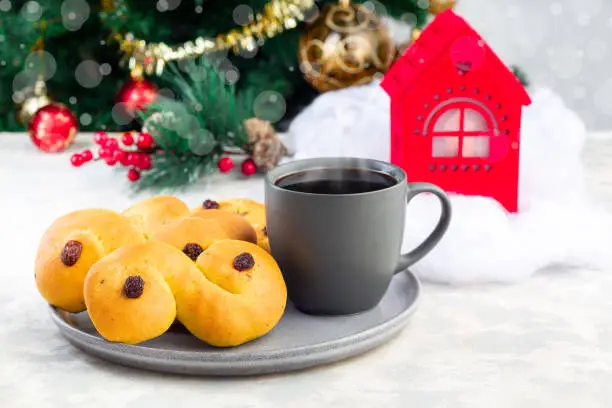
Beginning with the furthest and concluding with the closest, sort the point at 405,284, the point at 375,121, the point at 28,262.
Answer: the point at 375,121 → the point at 28,262 → the point at 405,284

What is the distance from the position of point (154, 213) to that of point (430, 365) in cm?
23

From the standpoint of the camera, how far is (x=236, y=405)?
→ 18.1 inches

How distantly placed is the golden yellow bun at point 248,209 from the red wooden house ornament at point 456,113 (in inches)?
6.8

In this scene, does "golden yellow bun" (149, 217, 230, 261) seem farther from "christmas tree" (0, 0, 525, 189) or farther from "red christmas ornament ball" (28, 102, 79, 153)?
"red christmas ornament ball" (28, 102, 79, 153)

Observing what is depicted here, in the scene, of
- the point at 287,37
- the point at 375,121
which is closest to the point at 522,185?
the point at 375,121

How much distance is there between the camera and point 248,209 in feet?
2.14

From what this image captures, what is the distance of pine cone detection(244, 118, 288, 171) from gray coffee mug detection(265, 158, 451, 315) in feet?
1.49

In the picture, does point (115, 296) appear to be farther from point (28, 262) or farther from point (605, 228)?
point (605, 228)

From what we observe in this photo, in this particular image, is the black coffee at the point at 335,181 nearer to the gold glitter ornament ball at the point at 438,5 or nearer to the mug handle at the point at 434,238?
the mug handle at the point at 434,238

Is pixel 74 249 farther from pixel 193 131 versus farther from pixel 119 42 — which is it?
pixel 119 42

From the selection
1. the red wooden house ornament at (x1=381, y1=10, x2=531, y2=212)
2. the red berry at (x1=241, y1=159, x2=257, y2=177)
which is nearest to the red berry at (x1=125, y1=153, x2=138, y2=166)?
the red berry at (x1=241, y1=159, x2=257, y2=177)

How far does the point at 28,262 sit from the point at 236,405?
0.34 meters

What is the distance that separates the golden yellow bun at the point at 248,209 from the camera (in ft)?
2.10

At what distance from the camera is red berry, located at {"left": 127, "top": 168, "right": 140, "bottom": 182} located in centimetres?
96
